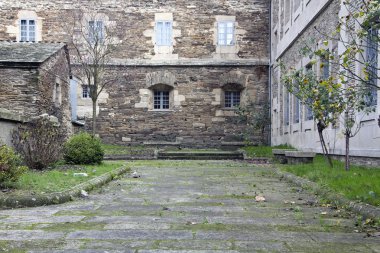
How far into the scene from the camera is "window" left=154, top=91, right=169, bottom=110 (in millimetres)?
23281

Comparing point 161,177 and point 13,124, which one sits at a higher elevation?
point 13,124

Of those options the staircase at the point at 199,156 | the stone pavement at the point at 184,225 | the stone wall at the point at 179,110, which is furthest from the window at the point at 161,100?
the stone pavement at the point at 184,225

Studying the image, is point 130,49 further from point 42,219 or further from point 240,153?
point 42,219

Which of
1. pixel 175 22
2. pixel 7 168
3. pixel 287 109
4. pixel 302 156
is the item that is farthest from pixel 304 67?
pixel 7 168

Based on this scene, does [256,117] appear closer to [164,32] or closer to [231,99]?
[231,99]

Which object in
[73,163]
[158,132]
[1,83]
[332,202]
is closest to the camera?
[332,202]

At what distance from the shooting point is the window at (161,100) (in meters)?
23.3

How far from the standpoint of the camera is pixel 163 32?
2312cm

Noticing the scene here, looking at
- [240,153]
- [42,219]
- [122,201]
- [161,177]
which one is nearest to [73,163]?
[161,177]

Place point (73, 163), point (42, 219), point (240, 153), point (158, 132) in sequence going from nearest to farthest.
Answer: point (42, 219) → point (73, 163) → point (240, 153) → point (158, 132)

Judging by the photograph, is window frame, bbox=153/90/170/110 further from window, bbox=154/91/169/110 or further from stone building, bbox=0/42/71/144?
stone building, bbox=0/42/71/144

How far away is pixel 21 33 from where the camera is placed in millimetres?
22844

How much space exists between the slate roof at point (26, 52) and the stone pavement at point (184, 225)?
25.9ft

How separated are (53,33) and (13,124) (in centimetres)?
1350
